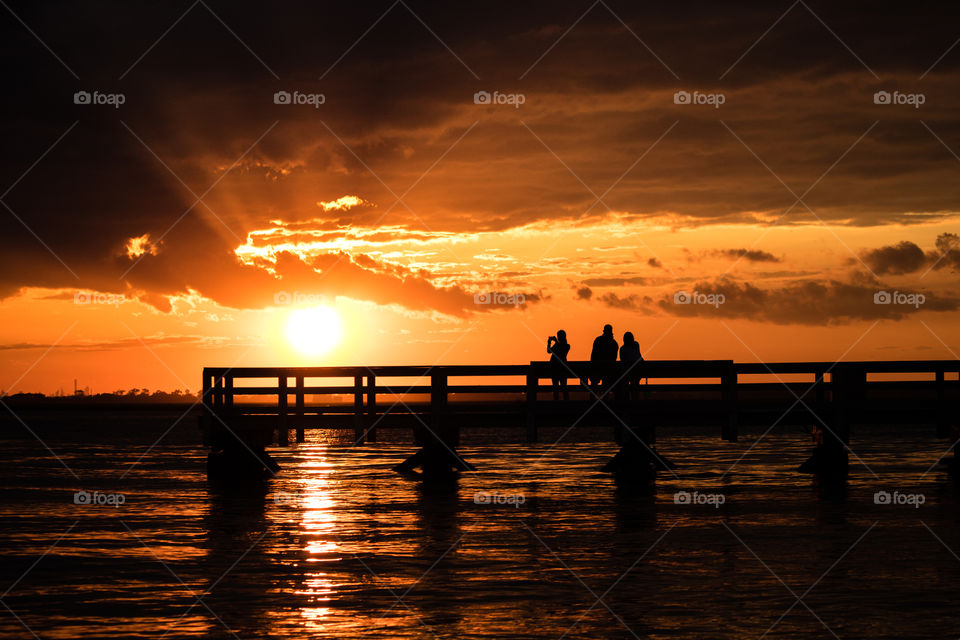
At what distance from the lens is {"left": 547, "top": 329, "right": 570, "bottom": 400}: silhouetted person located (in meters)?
23.4

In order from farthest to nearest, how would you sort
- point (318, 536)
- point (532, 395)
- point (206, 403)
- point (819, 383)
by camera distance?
point (206, 403), point (819, 383), point (532, 395), point (318, 536)

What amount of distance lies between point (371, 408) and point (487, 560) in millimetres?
10535

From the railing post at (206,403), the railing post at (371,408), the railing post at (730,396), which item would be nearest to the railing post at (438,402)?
the railing post at (371,408)

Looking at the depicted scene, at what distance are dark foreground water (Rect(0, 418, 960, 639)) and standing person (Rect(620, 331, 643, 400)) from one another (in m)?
1.99

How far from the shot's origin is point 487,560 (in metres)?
13.5

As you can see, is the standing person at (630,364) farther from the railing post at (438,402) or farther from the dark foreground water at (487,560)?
the railing post at (438,402)

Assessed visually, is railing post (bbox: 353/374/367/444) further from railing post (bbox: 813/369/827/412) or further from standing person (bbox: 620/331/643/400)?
railing post (bbox: 813/369/827/412)

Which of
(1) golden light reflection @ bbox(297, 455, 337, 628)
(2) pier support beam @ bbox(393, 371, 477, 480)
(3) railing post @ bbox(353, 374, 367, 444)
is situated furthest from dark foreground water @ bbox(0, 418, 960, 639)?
(3) railing post @ bbox(353, 374, 367, 444)

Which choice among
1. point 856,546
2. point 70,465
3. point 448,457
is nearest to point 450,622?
point 856,546

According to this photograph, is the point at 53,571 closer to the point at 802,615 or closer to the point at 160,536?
the point at 160,536

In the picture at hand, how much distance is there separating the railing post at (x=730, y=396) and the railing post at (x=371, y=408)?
7081 mm

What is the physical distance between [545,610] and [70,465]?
26.1 meters

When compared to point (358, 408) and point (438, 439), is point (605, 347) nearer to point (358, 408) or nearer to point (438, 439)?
point (438, 439)

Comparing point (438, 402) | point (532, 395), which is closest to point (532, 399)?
point (532, 395)
